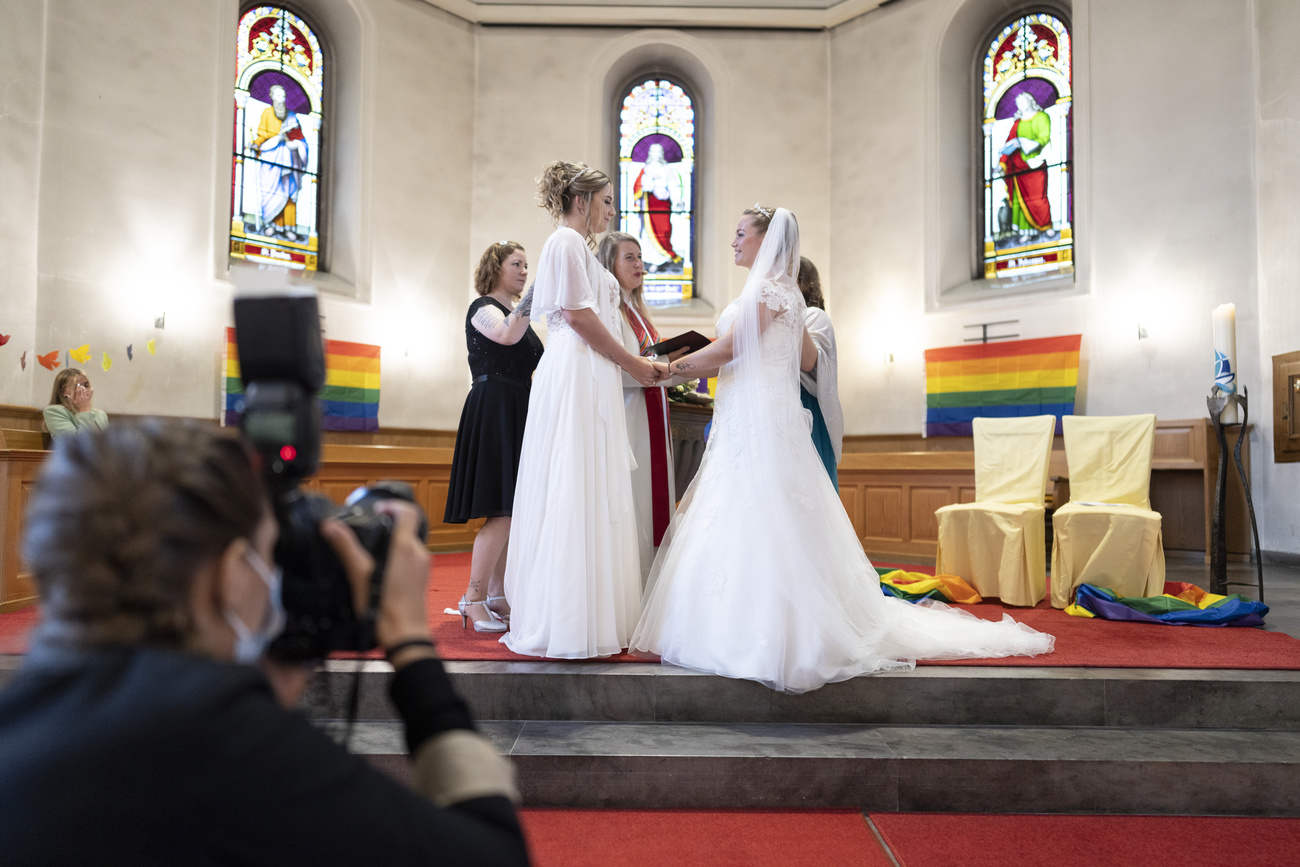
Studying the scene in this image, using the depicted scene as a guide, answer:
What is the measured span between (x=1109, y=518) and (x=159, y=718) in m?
4.68

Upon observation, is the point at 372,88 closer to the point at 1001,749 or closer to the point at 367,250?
the point at 367,250

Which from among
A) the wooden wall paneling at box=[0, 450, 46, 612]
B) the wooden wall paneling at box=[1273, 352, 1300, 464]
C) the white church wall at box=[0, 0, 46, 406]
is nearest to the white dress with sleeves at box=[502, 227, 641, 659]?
the wooden wall paneling at box=[0, 450, 46, 612]

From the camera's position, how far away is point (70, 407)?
5.64 m

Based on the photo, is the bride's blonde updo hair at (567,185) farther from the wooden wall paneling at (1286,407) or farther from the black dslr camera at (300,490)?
the wooden wall paneling at (1286,407)

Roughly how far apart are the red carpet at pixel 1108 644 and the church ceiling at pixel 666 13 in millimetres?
7208

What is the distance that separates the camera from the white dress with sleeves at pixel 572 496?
2.88 metres

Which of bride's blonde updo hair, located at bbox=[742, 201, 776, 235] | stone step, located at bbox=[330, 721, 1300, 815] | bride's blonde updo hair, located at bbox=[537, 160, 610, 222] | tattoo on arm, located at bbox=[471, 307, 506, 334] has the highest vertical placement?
bride's blonde updo hair, located at bbox=[537, 160, 610, 222]

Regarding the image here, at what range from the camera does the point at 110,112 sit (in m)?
6.97

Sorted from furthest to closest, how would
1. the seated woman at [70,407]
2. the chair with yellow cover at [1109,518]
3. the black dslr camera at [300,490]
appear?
the seated woman at [70,407] → the chair with yellow cover at [1109,518] → the black dslr camera at [300,490]

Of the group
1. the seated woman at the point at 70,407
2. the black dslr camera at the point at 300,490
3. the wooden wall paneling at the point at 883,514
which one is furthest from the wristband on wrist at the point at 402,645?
the wooden wall paneling at the point at 883,514

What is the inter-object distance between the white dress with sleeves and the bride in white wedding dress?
0.60ft

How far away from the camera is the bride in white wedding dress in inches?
108

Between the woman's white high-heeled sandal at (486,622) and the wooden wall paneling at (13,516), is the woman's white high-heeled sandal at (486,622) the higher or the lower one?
the lower one

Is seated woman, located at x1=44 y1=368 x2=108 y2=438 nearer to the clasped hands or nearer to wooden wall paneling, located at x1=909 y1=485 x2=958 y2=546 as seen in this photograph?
the clasped hands
